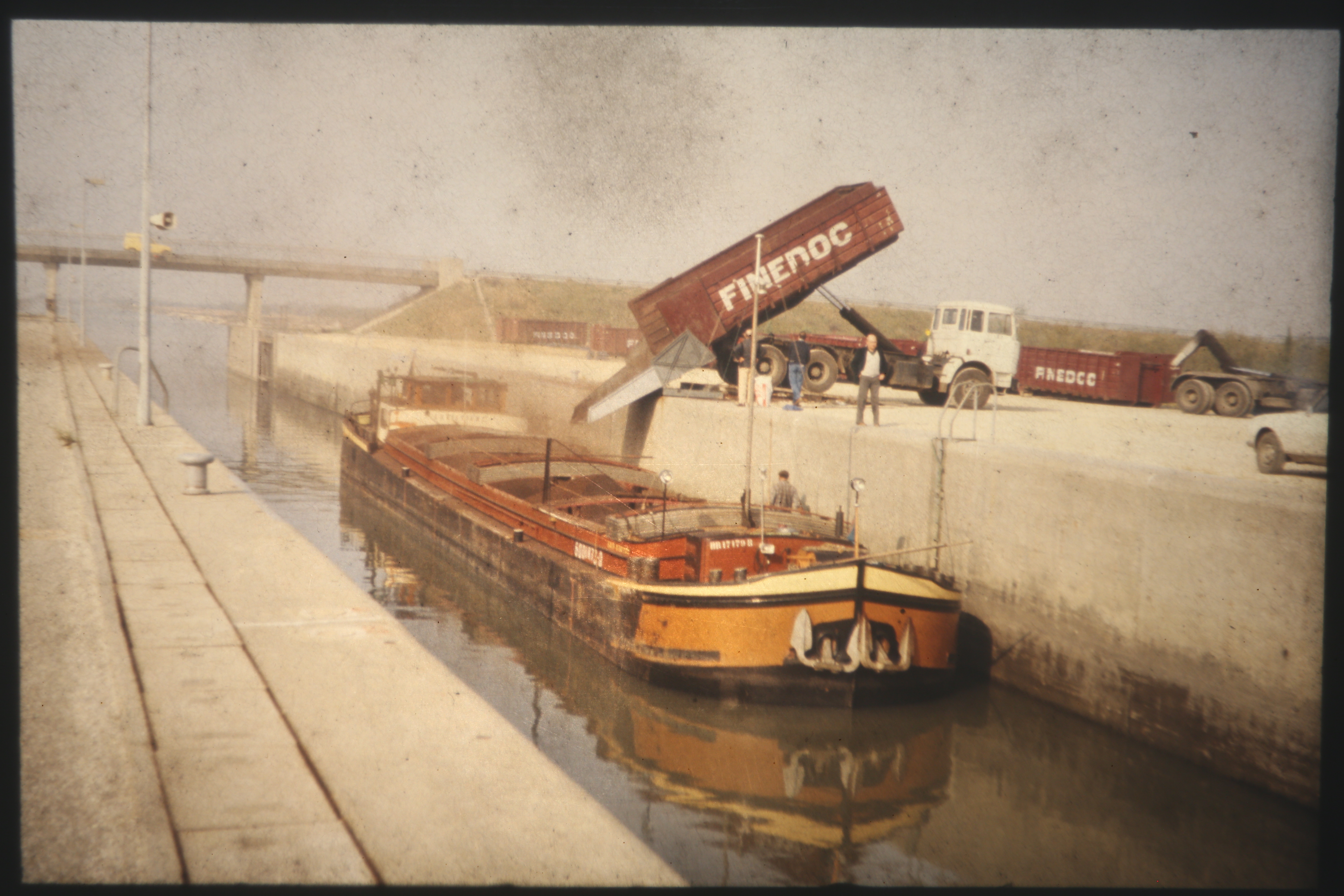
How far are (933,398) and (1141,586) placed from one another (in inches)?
475

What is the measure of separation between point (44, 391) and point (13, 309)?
2086 cm

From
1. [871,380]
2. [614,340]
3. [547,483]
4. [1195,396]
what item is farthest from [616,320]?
[547,483]

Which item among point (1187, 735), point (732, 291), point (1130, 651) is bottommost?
point (1187, 735)

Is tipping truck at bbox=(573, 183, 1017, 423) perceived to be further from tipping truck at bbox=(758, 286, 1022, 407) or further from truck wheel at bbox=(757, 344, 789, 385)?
truck wheel at bbox=(757, 344, 789, 385)

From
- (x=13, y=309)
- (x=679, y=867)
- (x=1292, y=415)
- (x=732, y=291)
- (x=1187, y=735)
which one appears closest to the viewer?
(x=13, y=309)

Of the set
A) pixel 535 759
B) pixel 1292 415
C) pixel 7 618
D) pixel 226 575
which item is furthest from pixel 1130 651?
pixel 7 618

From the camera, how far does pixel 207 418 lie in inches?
1437

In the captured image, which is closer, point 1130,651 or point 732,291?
point 1130,651

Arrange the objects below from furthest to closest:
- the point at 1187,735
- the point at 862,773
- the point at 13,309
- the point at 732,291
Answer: the point at 732,291
the point at 862,773
the point at 1187,735
the point at 13,309

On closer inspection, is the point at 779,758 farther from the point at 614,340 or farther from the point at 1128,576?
the point at 614,340

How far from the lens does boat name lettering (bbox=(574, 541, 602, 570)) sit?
11.5 meters

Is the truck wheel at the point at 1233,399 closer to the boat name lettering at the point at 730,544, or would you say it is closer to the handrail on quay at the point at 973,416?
the handrail on quay at the point at 973,416

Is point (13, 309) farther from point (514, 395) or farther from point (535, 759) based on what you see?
point (514, 395)

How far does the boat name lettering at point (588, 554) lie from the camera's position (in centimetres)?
1148
